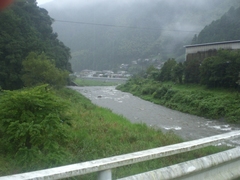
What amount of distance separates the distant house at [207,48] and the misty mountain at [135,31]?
38186 mm

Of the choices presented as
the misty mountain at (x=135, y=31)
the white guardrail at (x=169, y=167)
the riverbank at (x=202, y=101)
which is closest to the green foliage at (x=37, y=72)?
the riverbank at (x=202, y=101)

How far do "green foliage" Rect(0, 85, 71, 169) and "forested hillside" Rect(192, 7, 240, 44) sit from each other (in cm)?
3920

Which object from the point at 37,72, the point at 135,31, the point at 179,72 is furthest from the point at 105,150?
the point at 135,31

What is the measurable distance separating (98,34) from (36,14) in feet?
169

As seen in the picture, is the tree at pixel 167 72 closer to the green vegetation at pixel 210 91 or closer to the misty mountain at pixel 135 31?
the green vegetation at pixel 210 91

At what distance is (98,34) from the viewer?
8412 centimetres

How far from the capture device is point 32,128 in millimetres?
6008

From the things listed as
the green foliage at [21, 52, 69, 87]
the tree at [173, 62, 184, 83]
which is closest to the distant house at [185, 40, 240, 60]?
the tree at [173, 62, 184, 83]

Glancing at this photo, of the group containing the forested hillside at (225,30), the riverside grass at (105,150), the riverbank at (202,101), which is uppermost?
the forested hillside at (225,30)

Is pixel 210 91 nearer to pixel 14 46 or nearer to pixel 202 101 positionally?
pixel 202 101

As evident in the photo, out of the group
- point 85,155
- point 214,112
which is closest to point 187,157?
point 85,155

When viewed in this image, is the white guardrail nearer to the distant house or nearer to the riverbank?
the riverbank

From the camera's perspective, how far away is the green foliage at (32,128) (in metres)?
5.65

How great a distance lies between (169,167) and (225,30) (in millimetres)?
46114
